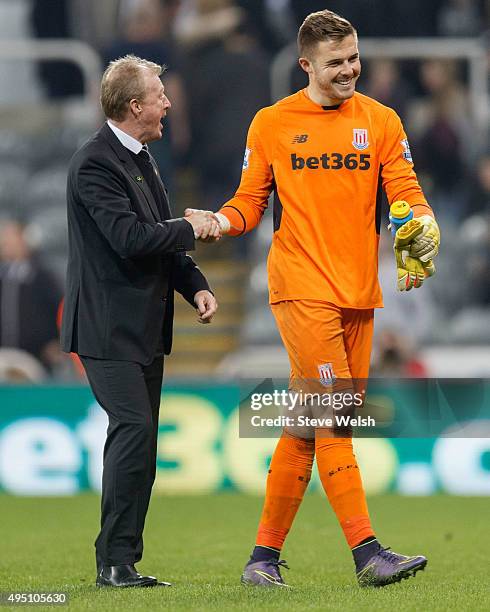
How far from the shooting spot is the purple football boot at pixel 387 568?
4.93 metres

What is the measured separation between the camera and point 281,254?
17.5ft

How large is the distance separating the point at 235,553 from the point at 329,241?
6.86ft

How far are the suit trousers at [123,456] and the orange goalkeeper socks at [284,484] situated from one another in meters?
0.49

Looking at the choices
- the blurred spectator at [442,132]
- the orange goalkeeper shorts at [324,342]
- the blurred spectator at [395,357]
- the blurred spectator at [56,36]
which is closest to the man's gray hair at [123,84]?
the orange goalkeeper shorts at [324,342]

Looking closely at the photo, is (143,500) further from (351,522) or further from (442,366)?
(442,366)

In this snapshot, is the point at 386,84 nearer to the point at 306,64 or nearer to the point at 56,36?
the point at 56,36

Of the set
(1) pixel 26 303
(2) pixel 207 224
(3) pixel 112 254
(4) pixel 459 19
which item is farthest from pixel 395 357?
(3) pixel 112 254

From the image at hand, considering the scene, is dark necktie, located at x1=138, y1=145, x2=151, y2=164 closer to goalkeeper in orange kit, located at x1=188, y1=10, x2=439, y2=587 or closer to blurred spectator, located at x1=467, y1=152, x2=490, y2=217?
goalkeeper in orange kit, located at x1=188, y1=10, x2=439, y2=587

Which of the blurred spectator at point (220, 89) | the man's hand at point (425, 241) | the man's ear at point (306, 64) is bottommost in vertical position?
the man's hand at point (425, 241)

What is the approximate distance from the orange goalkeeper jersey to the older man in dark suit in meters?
0.32

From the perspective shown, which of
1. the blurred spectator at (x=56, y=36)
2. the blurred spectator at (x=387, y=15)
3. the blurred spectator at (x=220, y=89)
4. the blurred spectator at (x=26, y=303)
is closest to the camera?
the blurred spectator at (x=26, y=303)

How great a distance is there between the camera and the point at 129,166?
5391 millimetres

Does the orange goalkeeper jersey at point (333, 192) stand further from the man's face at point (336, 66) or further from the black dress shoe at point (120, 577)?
the black dress shoe at point (120, 577)

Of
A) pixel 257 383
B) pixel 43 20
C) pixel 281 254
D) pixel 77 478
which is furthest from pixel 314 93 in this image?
pixel 43 20
